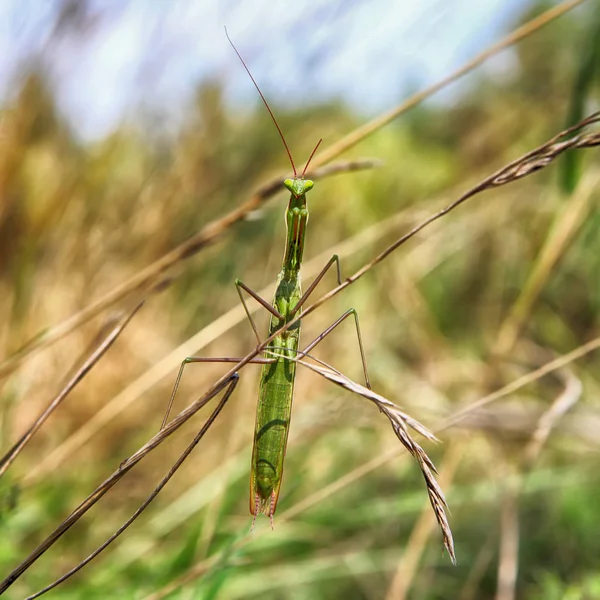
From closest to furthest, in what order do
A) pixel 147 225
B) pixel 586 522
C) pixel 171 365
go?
1. pixel 171 365
2. pixel 586 522
3. pixel 147 225

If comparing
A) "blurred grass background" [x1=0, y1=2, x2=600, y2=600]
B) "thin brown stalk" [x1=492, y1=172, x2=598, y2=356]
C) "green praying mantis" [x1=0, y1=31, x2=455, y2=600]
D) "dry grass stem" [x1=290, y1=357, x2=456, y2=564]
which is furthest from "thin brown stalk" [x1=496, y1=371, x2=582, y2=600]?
"dry grass stem" [x1=290, y1=357, x2=456, y2=564]

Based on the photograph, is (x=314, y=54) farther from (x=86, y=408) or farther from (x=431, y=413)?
(x=86, y=408)

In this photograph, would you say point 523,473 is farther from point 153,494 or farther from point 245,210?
point 153,494

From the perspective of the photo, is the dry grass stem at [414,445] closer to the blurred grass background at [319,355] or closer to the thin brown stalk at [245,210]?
the blurred grass background at [319,355]

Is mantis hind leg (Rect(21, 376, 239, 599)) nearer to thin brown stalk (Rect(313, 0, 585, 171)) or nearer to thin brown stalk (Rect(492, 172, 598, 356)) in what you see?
thin brown stalk (Rect(313, 0, 585, 171))

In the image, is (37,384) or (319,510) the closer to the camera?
(319,510)

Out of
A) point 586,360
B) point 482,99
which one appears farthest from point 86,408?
point 482,99

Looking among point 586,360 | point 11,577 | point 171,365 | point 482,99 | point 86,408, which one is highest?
point 482,99
